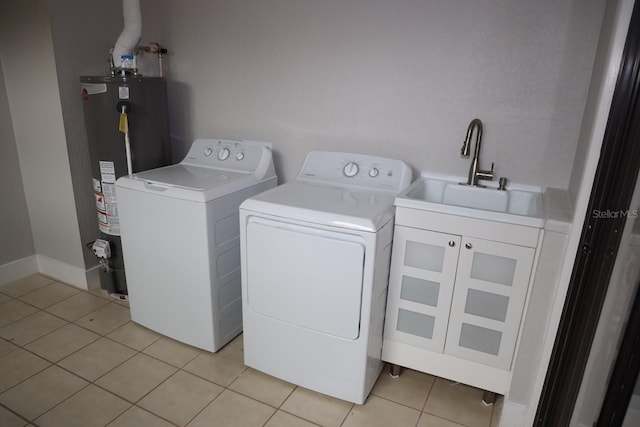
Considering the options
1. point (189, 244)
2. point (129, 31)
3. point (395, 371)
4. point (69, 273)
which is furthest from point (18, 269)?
point (395, 371)

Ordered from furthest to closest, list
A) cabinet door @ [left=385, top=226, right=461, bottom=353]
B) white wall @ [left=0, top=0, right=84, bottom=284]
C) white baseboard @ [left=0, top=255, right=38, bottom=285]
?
white baseboard @ [left=0, top=255, right=38, bottom=285] < white wall @ [left=0, top=0, right=84, bottom=284] < cabinet door @ [left=385, top=226, right=461, bottom=353]

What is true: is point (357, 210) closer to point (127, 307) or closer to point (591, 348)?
point (591, 348)

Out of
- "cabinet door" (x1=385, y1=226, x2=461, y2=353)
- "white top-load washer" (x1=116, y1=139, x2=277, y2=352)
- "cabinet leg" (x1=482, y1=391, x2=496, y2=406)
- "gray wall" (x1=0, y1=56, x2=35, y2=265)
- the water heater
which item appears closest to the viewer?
"cabinet door" (x1=385, y1=226, x2=461, y2=353)

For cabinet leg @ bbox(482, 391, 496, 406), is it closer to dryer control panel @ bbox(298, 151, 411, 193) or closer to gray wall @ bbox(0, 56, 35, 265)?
dryer control panel @ bbox(298, 151, 411, 193)

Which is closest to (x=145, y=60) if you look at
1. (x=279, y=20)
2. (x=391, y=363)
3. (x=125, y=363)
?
(x=279, y=20)

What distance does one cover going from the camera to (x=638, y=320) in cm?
89

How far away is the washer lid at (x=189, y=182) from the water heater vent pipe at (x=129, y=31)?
0.70m

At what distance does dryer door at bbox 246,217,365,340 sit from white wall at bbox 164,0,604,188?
0.76m

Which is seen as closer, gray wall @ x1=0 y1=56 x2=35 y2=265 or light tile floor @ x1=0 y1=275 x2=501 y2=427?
light tile floor @ x1=0 y1=275 x2=501 y2=427

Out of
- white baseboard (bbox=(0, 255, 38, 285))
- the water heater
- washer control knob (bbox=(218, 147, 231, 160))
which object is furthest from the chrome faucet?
white baseboard (bbox=(0, 255, 38, 285))

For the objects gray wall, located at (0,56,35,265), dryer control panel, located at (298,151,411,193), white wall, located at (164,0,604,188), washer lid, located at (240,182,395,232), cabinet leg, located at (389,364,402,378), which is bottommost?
cabinet leg, located at (389,364,402,378)

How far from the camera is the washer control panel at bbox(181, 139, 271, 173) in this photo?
2406 mm

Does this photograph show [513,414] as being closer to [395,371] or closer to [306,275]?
[395,371]

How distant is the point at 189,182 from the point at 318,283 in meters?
0.86
